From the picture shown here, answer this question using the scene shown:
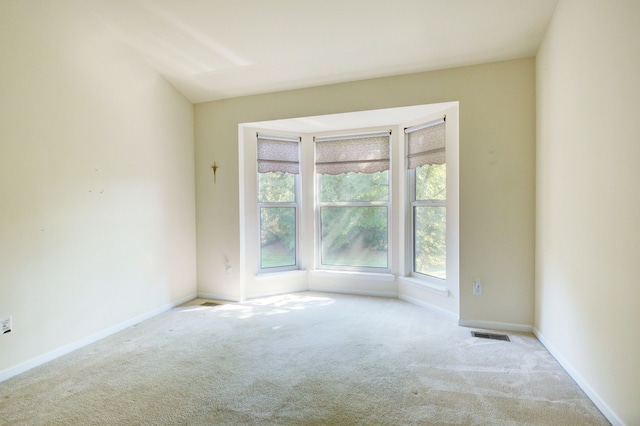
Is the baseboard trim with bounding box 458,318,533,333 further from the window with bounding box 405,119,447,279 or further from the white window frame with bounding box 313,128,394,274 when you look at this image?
the white window frame with bounding box 313,128,394,274

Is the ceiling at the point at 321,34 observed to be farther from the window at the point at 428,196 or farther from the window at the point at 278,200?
the window at the point at 278,200

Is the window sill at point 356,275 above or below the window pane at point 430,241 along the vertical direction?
below

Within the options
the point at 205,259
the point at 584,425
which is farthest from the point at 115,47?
the point at 584,425

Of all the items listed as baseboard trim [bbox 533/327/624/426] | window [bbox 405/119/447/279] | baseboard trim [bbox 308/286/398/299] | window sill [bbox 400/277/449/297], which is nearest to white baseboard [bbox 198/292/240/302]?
baseboard trim [bbox 308/286/398/299]

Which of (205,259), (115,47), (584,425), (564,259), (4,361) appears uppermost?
(115,47)

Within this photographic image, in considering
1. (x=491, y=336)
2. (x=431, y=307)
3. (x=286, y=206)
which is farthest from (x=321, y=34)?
(x=491, y=336)

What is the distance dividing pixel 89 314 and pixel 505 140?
4032mm

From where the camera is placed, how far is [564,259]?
7.39 ft

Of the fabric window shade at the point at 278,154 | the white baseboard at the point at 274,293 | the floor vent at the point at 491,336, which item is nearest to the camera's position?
the floor vent at the point at 491,336

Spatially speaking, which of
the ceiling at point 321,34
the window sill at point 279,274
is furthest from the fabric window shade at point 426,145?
the window sill at point 279,274

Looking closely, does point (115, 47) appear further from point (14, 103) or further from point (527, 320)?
point (527, 320)

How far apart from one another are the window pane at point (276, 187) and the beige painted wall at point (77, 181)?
1.08 m

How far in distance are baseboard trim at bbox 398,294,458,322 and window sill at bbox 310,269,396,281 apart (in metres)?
0.28

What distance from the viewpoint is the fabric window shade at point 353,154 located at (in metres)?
4.00
